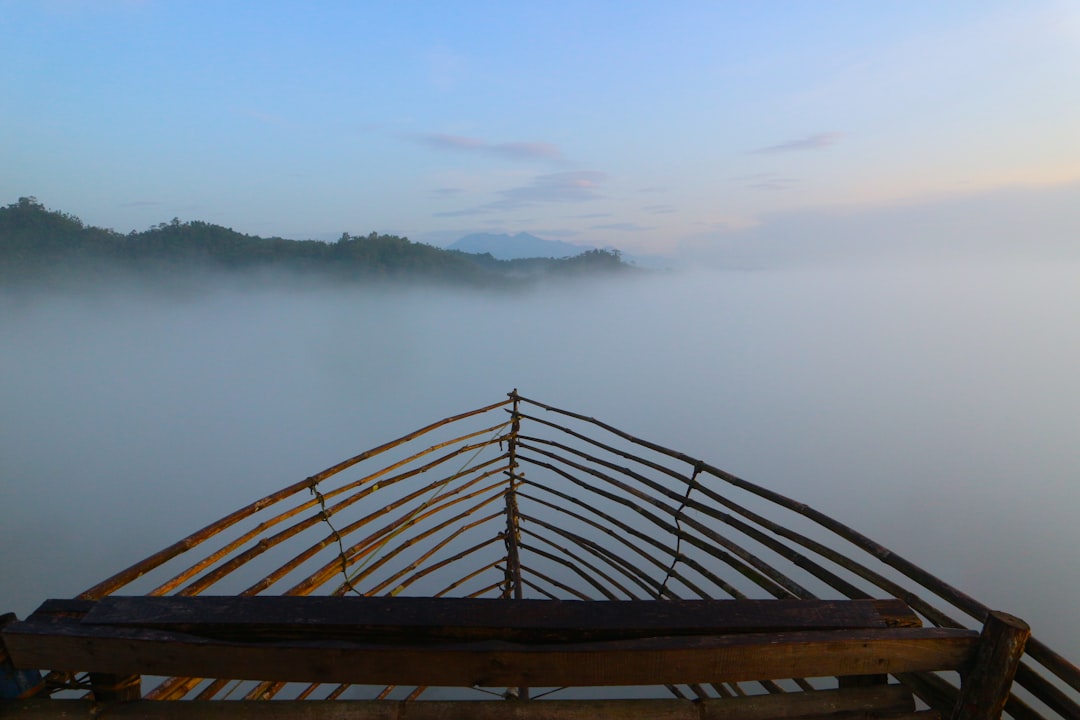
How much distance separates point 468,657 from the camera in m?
0.81

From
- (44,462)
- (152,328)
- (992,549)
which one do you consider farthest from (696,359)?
(152,328)

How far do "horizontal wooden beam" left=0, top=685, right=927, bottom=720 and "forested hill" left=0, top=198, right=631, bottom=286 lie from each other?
42137 mm

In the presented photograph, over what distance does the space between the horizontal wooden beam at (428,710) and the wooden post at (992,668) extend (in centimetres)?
10

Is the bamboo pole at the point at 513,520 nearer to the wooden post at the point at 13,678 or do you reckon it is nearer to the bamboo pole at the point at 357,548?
the bamboo pole at the point at 357,548

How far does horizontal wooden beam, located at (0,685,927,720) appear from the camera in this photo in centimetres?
88

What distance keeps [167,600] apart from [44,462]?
35443 mm

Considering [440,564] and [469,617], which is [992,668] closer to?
[469,617]

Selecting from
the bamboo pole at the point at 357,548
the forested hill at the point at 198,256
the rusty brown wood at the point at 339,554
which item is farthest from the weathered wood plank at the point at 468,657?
the forested hill at the point at 198,256

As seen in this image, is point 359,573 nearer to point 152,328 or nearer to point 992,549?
point 992,549

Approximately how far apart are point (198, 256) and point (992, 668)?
55634 mm

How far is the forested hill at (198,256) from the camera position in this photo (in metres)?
33.8

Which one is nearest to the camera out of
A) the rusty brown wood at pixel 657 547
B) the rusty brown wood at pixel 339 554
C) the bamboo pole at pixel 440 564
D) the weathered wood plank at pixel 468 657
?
the weathered wood plank at pixel 468 657

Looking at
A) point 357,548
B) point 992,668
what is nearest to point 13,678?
point 357,548

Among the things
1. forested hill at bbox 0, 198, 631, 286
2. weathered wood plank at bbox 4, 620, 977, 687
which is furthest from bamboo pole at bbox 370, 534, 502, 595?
forested hill at bbox 0, 198, 631, 286
